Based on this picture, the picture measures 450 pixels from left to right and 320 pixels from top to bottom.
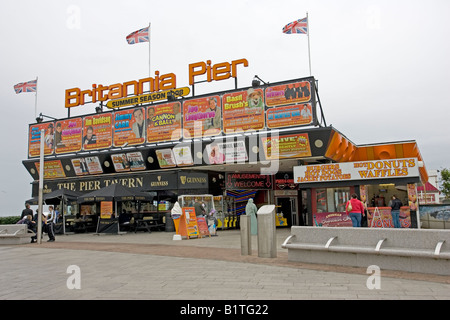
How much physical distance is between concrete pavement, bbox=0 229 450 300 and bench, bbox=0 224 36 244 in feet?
17.1

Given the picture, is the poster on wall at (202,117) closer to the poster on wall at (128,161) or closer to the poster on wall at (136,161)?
the poster on wall at (136,161)

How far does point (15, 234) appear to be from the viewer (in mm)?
15250

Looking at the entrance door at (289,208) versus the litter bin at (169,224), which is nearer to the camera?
the litter bin at (169,224)

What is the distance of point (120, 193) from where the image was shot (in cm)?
2116

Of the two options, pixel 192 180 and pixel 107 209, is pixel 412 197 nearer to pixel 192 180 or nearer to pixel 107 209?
pixel 192 180

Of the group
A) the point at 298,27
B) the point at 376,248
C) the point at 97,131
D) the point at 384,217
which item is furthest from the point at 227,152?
the point at 376,248

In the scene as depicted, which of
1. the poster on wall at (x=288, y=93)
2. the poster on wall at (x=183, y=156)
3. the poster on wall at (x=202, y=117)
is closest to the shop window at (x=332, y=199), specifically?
the poster on wall at (x=288, y=93)

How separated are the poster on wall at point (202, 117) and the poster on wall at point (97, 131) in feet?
19.1

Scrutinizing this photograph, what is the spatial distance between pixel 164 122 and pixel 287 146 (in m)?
7.86

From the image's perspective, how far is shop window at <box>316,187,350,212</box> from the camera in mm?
18594

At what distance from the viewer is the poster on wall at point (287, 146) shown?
766 inches

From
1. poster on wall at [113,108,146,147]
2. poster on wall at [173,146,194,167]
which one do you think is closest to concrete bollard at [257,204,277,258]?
poster on wall at [173,146,194,167]
